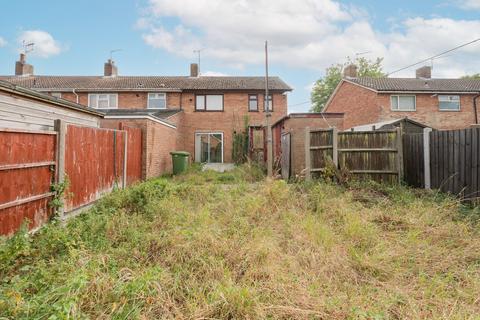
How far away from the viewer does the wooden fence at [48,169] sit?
12.5ft

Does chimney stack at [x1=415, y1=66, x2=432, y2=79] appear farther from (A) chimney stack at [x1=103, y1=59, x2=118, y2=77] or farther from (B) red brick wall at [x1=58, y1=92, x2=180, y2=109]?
(A) chimney stack at [x1=103, y1=59, x2=118, y2=77]

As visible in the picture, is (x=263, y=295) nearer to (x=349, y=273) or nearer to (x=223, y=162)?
(x=349, y=273)

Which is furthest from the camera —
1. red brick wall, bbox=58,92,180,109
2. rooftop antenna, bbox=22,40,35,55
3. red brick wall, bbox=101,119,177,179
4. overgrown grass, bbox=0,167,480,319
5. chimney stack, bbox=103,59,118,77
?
rooftop antenna, bbox=22,40,35,55

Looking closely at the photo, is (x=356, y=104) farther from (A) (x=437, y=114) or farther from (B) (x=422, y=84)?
(A) (x=437, y=114)

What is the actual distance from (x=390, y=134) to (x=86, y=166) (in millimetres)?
7935

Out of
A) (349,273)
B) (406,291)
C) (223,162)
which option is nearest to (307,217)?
(349,273)

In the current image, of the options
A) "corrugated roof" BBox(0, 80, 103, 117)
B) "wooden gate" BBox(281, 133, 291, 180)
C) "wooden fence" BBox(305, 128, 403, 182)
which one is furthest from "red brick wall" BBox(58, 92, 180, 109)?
"wooden fence" BBox(305, 128, 403, 182)

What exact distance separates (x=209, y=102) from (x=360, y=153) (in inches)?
529

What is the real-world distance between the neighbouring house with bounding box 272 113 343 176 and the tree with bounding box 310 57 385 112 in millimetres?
26959

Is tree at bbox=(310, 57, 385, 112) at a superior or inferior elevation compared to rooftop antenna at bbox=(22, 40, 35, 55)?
superior

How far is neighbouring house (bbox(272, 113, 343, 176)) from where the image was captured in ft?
34.6

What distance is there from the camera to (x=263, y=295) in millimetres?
2498

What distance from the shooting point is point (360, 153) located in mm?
7977

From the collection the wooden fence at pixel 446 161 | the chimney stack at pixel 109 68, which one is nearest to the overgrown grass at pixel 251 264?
the wooden fence at pixel 446 161
